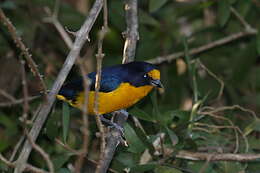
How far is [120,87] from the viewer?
4770 mm

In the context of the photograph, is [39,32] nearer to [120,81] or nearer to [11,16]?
[11,16]

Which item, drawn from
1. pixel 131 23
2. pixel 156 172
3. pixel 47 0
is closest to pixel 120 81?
pixel 131 23

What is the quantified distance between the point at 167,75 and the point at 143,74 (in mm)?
1900

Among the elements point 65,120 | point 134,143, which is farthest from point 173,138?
point 65,120

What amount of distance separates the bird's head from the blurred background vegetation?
0.79ft

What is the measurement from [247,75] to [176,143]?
236 cm

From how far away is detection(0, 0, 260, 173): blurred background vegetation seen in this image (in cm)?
479

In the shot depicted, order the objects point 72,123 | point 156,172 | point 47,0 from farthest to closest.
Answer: point 72,123
point 47,0
point 156,172

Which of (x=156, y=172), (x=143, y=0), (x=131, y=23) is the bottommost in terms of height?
(x=156, y=172)

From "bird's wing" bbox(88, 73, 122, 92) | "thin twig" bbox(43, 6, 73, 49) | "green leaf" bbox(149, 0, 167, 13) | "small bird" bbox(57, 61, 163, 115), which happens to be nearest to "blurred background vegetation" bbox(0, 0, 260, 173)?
"green leaf" bbox(149, 0, 167, 13)

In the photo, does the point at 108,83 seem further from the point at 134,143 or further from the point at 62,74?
the point at 62,74

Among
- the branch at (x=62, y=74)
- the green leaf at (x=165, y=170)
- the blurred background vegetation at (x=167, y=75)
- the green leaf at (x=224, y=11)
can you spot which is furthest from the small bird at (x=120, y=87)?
the green leaf at (x=224, y=11)

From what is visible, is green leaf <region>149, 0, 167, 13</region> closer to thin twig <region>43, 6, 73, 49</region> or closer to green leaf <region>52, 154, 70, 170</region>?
green leaf <region>52, 154, 70, 170</region>

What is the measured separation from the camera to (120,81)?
4.78 meters
